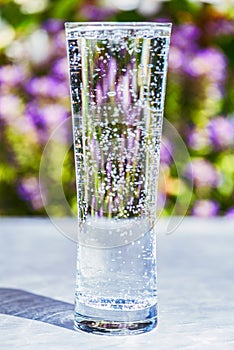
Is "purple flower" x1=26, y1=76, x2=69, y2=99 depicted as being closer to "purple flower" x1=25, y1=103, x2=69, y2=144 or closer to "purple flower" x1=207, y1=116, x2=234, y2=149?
"purple flower" x1=25, y1=103, x2=69, y2=144

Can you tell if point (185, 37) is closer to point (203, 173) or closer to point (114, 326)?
point (203, 173)

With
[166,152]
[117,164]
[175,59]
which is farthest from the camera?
[175,59]

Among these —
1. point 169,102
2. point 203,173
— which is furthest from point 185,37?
point 203,173

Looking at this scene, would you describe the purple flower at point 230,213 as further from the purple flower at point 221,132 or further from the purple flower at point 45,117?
the purple flower at point 45,117

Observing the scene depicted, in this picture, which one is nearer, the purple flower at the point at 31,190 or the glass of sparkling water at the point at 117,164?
the glass of sparkling water at the point at 117,164

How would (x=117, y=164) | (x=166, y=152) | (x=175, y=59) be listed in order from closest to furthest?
(x=117, y=164) < (x=166, y=152) < (x=175, y=59)

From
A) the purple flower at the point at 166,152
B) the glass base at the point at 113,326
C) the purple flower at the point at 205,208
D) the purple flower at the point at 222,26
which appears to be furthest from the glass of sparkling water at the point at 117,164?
the purple flower at the point at 222,26

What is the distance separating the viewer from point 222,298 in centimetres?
109

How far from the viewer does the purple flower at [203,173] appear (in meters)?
2.97

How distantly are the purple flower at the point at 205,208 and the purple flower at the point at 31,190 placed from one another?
0.58m

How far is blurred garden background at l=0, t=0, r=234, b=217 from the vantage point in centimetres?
290

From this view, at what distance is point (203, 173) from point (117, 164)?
211cm

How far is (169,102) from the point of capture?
301 centimetres

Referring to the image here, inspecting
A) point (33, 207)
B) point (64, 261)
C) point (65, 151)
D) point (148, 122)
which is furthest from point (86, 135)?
point (33, 207)
